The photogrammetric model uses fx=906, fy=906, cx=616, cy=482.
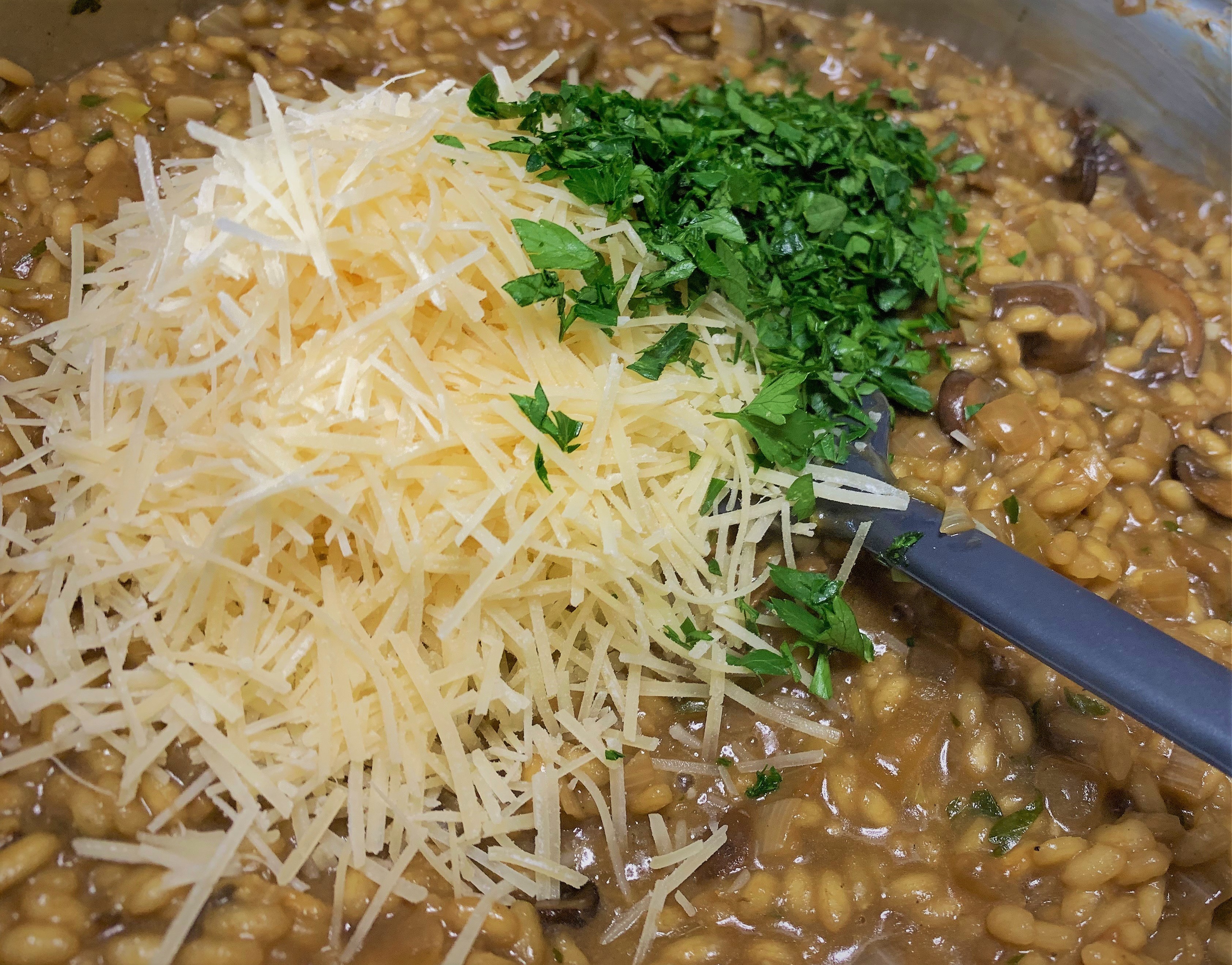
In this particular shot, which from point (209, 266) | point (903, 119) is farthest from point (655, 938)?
point (903, 119)

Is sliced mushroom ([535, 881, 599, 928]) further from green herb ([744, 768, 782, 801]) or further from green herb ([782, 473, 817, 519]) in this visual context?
green herb ([782, 473, 817, 519])

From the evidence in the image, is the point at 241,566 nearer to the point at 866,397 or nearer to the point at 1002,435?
the point at 866,397

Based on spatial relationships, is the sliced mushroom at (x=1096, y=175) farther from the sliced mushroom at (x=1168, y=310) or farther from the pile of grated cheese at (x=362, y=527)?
the pile of grated cheese at (x=362, y=527)

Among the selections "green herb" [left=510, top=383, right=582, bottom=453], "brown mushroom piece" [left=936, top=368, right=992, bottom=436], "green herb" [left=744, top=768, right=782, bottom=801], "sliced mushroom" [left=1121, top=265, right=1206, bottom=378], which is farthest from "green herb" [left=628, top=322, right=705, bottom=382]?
"sliced mushroom" [left=1121, top=265, right=1206, bottom=378]

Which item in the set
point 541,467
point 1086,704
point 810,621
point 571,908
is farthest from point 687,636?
point 1086,704

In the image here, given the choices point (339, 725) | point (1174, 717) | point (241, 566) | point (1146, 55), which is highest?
point (1146, 55)
